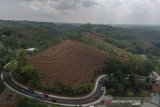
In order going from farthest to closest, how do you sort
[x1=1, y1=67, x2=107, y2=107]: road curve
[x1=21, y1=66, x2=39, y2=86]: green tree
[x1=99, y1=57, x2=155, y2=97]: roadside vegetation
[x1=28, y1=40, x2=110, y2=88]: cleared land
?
[x1=28, y1=40, x2=110, y2=88]: cleared land, [x1=99, y1=57, x2=155, y2=97]: roadside vegetation, [x1=21, y1=66, x2=39, y2=86]: green tree, [x1=1, y1=67, x2=107, y2=107]: road curve

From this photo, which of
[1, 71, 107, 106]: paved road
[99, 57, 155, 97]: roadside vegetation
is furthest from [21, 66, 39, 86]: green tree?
[99, 57, 155, 97]: roadside vegetation

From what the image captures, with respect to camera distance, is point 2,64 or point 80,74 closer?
point 80,74

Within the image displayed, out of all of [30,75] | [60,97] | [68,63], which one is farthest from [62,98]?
[68,63]

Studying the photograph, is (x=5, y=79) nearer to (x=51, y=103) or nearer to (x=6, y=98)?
(x=6, y=98)

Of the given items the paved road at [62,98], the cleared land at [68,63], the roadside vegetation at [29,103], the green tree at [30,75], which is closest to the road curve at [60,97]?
the paved road at [62,98]

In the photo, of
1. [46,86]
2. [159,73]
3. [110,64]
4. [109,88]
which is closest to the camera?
[46,86]

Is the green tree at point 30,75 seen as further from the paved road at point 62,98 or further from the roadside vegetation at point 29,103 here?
the roadside vegetation at point 29,103

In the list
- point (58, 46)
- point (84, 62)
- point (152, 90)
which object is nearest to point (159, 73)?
point (152, 90)

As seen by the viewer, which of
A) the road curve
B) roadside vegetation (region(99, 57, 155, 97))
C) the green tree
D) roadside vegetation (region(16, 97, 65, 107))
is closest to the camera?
roadside vegetation (region(16, 97, 65, 107))

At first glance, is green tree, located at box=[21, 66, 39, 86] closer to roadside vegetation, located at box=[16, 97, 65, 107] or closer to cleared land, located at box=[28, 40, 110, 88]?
cleared land, located at box=[28, 40, 110, 88]
